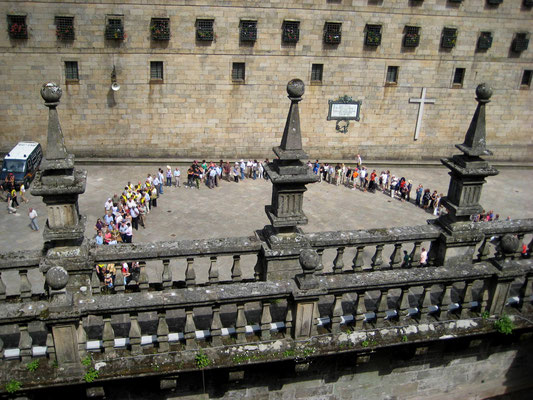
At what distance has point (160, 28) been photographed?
26.3 m

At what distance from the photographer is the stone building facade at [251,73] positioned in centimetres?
2606

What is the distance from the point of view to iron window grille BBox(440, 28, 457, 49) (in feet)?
95.4

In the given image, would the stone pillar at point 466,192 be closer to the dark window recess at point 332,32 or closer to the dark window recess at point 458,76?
the dark window recess at point 332,32

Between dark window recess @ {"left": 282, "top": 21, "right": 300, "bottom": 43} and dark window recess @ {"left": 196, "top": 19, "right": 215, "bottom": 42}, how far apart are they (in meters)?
3.86

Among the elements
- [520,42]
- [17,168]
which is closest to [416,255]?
[17,168]

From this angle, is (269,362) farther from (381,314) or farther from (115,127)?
(115,127)

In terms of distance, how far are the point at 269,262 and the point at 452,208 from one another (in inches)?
146

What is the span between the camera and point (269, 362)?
25.1ft

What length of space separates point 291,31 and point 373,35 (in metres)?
4.64

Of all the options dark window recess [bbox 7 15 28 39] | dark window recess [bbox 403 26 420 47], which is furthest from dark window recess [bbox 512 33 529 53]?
dark window recess [bbox 7 15 28 39]

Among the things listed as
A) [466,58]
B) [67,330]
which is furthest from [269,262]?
[466,58]

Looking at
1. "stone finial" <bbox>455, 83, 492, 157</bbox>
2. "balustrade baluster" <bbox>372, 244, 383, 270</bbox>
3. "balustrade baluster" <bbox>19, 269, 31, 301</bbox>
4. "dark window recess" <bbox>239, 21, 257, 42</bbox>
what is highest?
"dark window recess" <bbox>239, 21, 257, 42</bbox>

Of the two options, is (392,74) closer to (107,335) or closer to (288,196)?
(288,196)

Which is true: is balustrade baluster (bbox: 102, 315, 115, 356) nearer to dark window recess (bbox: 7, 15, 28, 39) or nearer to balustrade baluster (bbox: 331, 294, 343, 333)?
balustrade baluster (bbox: 331, 294, 343, 333)
